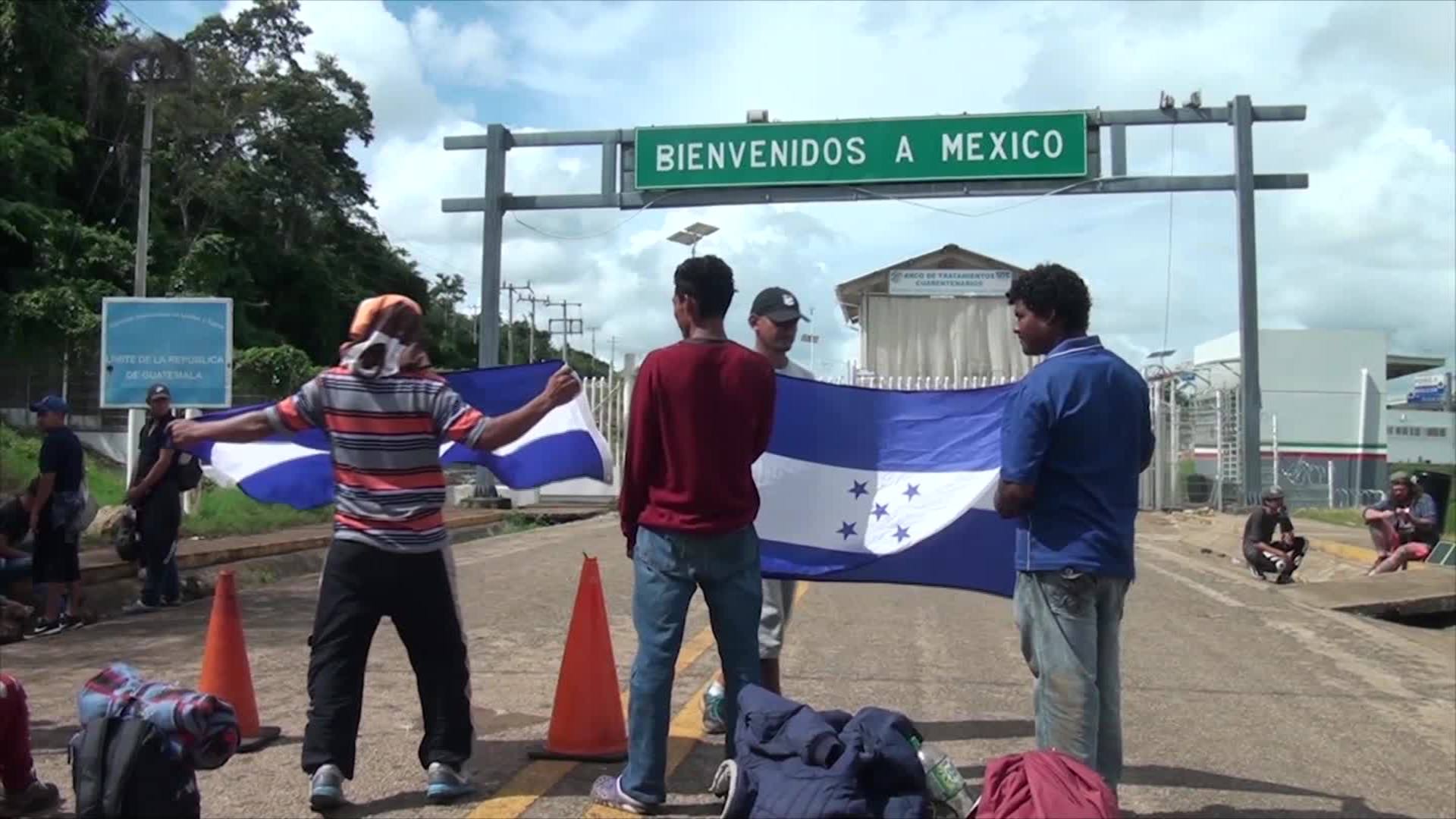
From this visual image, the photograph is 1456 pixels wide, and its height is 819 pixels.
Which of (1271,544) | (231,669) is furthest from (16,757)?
(1271,544)

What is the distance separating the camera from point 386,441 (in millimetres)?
4434

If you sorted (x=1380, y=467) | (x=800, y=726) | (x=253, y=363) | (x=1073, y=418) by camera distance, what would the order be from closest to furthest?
(x=800, y=726) → (x=1073, y=418) → (x=253, y=363) → (x=1380, y=467)

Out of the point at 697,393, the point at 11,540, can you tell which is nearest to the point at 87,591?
the point at 11,540

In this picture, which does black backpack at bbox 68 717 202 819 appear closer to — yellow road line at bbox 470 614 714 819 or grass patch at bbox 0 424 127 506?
yellow road line at bbox 470 614 714 819

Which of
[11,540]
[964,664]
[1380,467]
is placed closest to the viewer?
[964,664]

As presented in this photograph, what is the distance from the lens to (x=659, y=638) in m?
4.32

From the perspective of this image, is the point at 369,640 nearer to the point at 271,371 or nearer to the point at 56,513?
the point at 56,513

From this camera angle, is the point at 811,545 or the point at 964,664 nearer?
the point at 811,545

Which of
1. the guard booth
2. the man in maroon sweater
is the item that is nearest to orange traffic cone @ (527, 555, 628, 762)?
the man in maroon sweater

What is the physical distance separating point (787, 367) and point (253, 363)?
29.4 m

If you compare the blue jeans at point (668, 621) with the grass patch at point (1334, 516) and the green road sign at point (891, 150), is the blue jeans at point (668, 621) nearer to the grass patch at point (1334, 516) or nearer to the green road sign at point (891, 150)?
the green road sign at point (891, 150)

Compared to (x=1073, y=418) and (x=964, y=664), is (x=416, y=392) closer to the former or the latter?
(x=1073, y=418)

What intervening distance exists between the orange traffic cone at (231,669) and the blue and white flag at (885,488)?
235 cm

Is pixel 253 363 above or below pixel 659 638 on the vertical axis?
above
